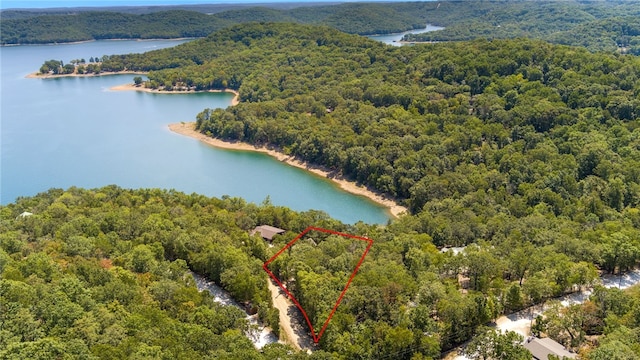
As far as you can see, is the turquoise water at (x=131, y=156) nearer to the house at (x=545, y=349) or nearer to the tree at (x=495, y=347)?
the tree at (x=495, y=347)

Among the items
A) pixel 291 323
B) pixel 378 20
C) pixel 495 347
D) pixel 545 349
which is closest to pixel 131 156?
pixel 291 323

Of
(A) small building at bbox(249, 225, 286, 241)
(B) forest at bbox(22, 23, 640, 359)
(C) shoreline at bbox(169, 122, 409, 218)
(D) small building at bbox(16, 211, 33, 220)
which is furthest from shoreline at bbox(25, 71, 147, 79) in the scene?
(A) small building at bbox(249, 225, 286, 241)

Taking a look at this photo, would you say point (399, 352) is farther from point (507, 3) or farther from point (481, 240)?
point (507, 3)

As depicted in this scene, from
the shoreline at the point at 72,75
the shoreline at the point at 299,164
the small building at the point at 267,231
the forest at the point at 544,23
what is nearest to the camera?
the small building at the point at 267,231

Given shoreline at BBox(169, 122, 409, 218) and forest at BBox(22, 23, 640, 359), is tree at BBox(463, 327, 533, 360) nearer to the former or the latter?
forest at BBox(22, 23, 640, 359)

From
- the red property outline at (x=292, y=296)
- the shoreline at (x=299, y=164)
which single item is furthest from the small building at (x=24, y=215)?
the shoreline at (x=299, y=164)

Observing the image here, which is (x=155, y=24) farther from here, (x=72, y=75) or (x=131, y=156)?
(x=131, y=156)
